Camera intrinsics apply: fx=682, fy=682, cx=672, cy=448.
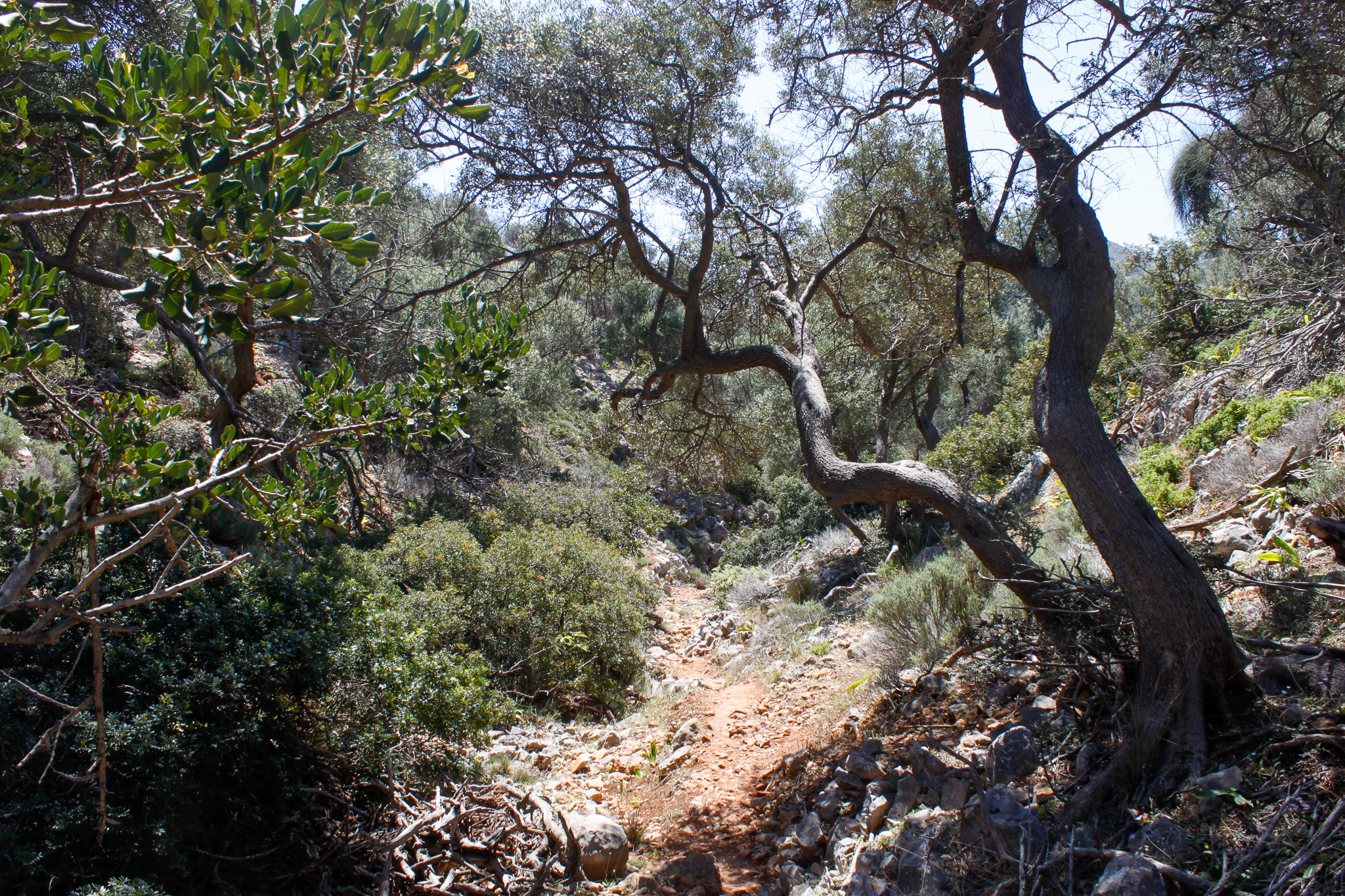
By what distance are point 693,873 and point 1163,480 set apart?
18.5 ft

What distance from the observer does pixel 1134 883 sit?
2.34 metres

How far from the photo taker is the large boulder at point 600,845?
4070 mm

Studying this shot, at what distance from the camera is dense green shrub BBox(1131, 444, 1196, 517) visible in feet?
20.3

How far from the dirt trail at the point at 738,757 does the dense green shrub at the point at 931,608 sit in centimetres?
52

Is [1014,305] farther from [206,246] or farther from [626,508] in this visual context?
[206,246]

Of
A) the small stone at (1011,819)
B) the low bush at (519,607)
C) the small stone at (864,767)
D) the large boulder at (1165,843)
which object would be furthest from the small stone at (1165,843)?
the low bush at (519,607)

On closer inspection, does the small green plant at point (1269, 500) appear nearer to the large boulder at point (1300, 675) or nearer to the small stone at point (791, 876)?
the large boulder at point (1300, 675)

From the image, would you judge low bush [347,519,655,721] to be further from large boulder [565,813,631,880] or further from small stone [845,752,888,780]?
small stone [845,752,888,780]

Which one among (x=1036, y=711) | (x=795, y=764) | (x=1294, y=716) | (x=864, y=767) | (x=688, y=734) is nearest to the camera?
(x=1294, y=716)

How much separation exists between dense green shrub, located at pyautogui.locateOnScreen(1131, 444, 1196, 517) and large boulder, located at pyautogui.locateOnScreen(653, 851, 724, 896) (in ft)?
16.7

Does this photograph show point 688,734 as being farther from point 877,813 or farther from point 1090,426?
point 1090,426

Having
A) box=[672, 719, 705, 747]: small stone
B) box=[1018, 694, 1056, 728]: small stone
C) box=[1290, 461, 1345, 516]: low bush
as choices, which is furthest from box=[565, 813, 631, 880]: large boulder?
box=[1290, 461, 1345, 516]: low bush

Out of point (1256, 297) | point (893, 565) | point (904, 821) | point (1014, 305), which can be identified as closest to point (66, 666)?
point (904, 821)

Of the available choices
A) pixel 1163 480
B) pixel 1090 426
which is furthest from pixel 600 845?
pixel 1163 480
